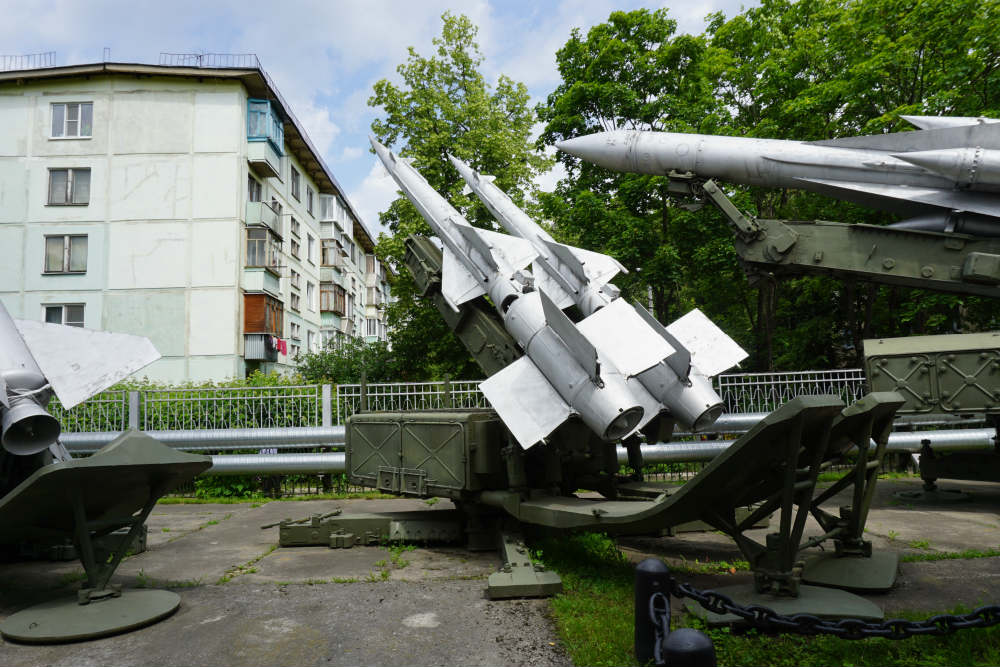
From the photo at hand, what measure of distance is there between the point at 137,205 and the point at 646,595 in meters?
16.6

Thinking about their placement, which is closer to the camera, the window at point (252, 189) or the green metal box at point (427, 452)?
the green metal box at point (427, 452)

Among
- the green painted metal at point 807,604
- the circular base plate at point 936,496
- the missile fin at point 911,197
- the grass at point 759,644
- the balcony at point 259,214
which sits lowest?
the circular base plate at point 936,496

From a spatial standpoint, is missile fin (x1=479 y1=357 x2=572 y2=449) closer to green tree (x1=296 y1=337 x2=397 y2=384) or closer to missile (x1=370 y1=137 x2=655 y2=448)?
missile (x1=370 y1=137 x2=655 y2=448)

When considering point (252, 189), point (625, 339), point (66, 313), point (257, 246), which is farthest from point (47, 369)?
point (66, 313)

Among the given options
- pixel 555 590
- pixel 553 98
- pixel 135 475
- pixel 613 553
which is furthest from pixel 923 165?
pixel 553 98

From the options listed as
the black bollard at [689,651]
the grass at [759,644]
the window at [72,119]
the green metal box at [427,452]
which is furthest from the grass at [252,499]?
the window at [72,119]

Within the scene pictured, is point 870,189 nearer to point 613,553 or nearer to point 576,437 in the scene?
point 576,437

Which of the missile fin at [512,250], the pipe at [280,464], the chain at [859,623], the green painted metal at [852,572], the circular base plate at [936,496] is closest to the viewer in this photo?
the chain at [859,623]

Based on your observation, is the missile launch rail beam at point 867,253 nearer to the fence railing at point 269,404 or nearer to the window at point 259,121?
the fence railing at point 269,404

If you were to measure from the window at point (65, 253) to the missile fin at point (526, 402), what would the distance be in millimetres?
14968

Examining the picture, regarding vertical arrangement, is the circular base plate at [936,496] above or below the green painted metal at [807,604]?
below

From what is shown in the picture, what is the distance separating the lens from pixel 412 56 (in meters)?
15.8

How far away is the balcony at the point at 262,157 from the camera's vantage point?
635 inches

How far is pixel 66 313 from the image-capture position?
1587 cm
